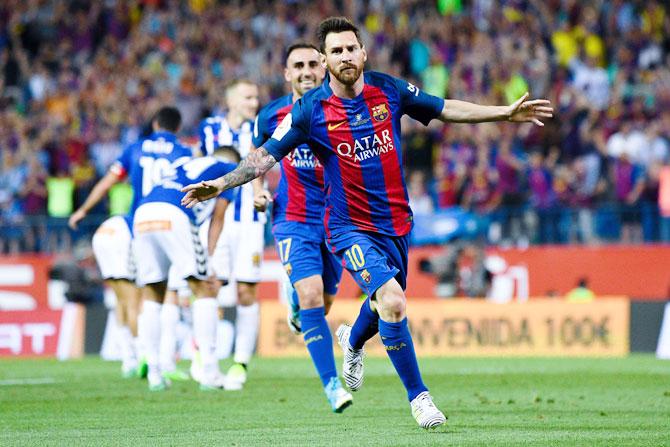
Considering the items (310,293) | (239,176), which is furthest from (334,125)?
(310,293)

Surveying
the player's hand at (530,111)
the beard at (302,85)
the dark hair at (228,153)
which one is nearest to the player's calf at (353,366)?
the player's hand at (530,111)

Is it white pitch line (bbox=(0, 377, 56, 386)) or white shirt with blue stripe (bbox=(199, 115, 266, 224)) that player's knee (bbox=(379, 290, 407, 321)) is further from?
white pitch line (bbox=(0, 377, 56, 386))

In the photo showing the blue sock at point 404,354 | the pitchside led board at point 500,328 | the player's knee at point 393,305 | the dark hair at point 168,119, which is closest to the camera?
the player's knee at point 393,305

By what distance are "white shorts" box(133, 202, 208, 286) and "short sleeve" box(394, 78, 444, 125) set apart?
3.50 meters

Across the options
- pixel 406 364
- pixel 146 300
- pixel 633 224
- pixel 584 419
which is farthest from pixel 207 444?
pixel 633 224

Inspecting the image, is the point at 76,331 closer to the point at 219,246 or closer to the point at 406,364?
the point at 219,246

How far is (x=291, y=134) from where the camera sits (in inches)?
330

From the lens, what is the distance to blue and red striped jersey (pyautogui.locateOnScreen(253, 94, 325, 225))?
9.98m

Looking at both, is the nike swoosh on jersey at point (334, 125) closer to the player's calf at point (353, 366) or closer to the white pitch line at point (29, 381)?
the player's calf at point (353, 366)

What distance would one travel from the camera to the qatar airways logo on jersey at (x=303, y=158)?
9.99 metres

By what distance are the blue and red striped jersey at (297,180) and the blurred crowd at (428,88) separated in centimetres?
1087

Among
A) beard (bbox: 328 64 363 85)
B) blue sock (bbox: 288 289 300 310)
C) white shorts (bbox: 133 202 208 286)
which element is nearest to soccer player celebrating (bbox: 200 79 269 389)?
white shorts (bbox: 133 202 208 286)

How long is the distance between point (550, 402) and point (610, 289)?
10.8m

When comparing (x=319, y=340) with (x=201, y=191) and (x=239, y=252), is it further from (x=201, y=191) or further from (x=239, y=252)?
(x=239, y=252)
